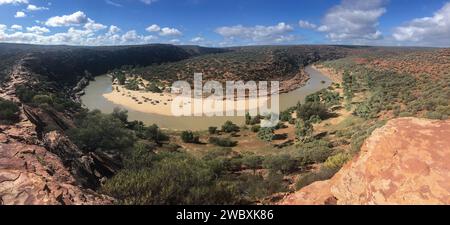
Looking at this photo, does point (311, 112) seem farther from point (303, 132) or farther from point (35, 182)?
point (35, 182)

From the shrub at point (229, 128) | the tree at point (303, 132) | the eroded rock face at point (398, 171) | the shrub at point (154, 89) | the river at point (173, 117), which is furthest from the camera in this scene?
the shrub at point (154, 89)

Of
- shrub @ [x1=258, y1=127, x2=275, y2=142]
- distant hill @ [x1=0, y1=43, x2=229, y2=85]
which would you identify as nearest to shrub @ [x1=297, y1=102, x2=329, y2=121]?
shrub @ [x1=258, y1=127, x2=275, y2=142]

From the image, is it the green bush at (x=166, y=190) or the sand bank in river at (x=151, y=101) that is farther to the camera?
the sand bank in river at (x=151, y=101)

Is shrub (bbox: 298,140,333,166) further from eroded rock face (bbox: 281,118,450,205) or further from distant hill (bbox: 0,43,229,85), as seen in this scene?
distant hill (bbox: 0,43,229,85)

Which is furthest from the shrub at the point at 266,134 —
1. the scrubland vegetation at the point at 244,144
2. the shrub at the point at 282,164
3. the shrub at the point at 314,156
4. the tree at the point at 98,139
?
the tree at the point at 98,139

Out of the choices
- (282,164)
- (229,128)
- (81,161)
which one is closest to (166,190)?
(81,161)

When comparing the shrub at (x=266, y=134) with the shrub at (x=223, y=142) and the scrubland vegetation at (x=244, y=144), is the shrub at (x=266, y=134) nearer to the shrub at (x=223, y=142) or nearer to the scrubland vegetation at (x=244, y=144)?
the scrubland vegetation at (x=244, y=144)

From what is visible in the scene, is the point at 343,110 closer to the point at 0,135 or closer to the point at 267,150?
the point at 267,150

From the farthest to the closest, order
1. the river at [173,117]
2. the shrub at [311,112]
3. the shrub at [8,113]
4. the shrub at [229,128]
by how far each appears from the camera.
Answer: the river at [173,117] → the shrub at [311,112] → the shrub at [229,128] → the shrub at [8,113]
